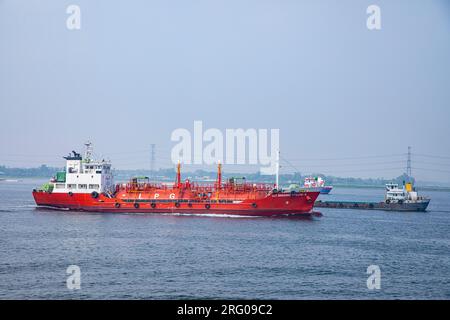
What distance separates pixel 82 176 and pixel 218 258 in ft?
107

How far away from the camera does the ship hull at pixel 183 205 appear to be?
57.2 meters

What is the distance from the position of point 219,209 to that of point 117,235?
17.2m

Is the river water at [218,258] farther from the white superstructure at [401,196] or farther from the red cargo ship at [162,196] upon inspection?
the white superstructure at [401,196]

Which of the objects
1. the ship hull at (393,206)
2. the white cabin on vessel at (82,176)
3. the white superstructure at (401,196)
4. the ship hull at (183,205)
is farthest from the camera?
the white superstructure at (401,196)

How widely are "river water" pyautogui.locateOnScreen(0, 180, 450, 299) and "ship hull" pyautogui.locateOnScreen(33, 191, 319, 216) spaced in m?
3.00

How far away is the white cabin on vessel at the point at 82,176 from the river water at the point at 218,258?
8009mm

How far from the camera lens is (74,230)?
1789 inches
